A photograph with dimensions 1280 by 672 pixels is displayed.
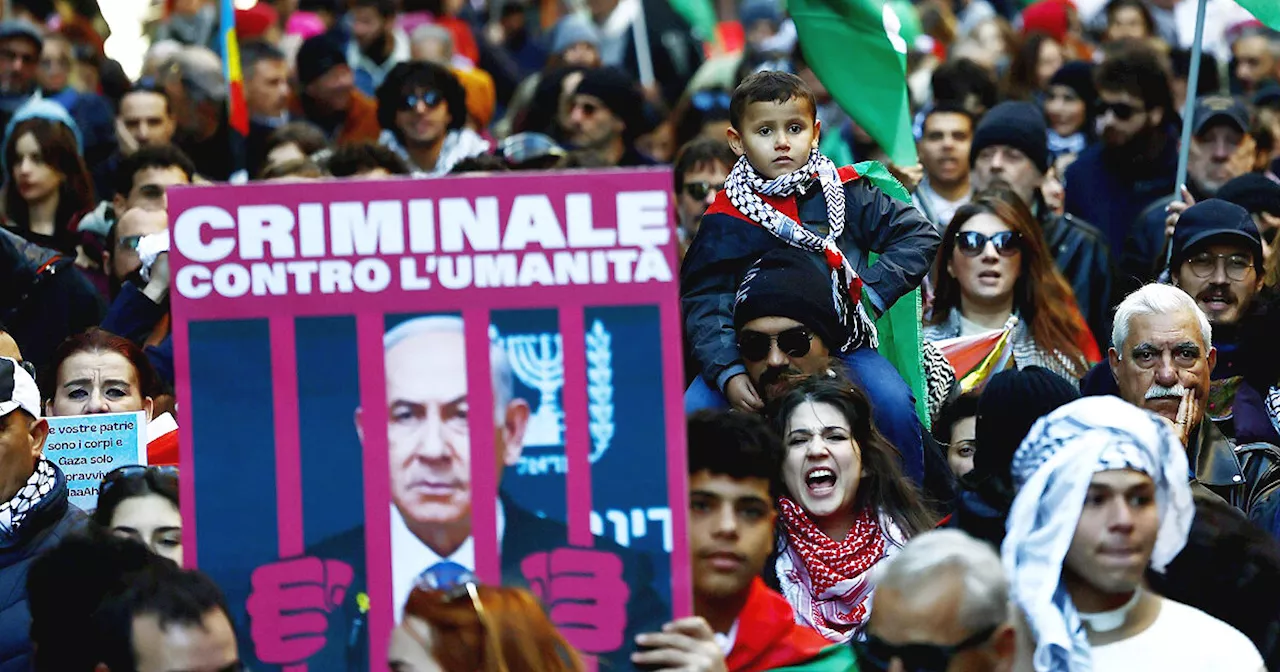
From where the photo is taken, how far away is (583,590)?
4398 mm

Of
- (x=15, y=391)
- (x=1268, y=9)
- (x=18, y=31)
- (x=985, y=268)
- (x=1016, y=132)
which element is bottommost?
(x=15, y=391)

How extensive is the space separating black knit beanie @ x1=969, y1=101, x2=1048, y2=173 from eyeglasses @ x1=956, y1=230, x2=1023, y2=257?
1180mm

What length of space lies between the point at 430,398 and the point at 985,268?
4578mm

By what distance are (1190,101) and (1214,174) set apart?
3.58ft

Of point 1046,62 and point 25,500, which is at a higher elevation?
point 1046,62

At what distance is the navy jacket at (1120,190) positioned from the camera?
1056 centimetres

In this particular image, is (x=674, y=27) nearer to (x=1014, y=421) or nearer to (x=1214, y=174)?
(x=1214, y=174)

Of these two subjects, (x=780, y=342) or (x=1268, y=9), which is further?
(x=1268, y=9)

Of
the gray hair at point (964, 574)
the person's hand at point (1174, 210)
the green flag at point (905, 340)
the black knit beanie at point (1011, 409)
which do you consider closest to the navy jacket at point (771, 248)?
the green flag at point (905, 340)

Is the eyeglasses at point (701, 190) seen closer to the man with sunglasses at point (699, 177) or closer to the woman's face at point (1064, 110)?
the man with sunglasses at point (699, 177)

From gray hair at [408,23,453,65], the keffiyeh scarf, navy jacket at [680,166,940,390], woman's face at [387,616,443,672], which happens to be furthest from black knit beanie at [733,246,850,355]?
gray hair at [408,23,453,65]

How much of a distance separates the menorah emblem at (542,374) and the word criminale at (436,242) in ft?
0.37

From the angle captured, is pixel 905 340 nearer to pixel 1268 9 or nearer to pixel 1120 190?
pixel 1268 9

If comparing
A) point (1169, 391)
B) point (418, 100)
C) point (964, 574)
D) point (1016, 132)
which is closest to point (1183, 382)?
point (1169, 391)
